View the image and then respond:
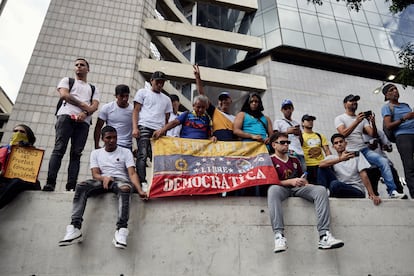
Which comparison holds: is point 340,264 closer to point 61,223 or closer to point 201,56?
point 61,223

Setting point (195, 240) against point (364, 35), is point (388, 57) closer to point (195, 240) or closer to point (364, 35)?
point (364, 35)

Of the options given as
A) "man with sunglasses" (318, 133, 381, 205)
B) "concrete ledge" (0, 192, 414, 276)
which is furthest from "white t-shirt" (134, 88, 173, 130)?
"man with sunglasses" (318, 133, 381, 205)

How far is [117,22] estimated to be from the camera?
35.3ft

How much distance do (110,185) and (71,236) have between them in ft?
2.33

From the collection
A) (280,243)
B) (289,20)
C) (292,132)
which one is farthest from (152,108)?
(289,20)

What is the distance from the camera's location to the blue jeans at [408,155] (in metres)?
4.09

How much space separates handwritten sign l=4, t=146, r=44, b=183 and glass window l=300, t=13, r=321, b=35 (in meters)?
14.3

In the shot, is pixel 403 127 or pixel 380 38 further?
Answer: pixel 380 38

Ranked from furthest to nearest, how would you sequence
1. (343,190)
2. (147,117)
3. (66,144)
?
(147,117), (343,190), (66,144)

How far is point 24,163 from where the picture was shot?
10.8 feet

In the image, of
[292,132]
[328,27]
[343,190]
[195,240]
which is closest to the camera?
[195,240]

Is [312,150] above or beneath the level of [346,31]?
beneath

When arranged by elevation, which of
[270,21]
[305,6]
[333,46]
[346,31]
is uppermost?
[305,6]

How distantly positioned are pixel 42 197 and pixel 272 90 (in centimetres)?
1118
